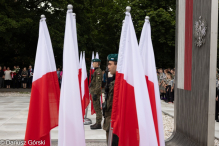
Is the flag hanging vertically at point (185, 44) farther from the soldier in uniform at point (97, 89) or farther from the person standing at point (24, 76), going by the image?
the person standing at point (24, 76)

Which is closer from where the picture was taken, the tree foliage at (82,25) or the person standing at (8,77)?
the tree foliage at (82,25)

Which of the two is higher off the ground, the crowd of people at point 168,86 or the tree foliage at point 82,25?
the tree foliage at point 82,25

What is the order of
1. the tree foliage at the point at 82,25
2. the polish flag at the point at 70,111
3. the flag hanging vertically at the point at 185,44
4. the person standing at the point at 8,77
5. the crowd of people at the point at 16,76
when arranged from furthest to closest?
the crowd of people at the point at 16,76
the person standing at the point at 8,77
the tree foliage at the point at 82,25
the flag hanging vertically at the point at 185,44
the polish flag at the point at 70,111

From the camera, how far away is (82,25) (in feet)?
88.0

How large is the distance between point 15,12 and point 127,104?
20759mm

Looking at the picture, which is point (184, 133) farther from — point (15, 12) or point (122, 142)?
point (15, 12)

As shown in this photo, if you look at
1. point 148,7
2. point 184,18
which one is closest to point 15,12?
point 148,7

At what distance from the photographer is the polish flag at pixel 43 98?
13.7 feet

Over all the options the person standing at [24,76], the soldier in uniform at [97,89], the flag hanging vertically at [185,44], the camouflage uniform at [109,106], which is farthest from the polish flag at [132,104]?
the person standing at [24,76]

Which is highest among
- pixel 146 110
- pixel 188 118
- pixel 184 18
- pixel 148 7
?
pixel 148 7

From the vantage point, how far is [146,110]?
3.77 metres

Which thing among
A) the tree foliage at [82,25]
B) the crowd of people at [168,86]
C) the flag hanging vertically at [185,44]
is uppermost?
the tree foliage at [82,25]

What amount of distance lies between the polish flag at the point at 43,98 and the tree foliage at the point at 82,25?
664 inches

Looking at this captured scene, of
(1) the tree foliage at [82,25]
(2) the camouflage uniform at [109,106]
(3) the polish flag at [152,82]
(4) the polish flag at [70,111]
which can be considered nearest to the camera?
(4) the polish flag at [70,111]
